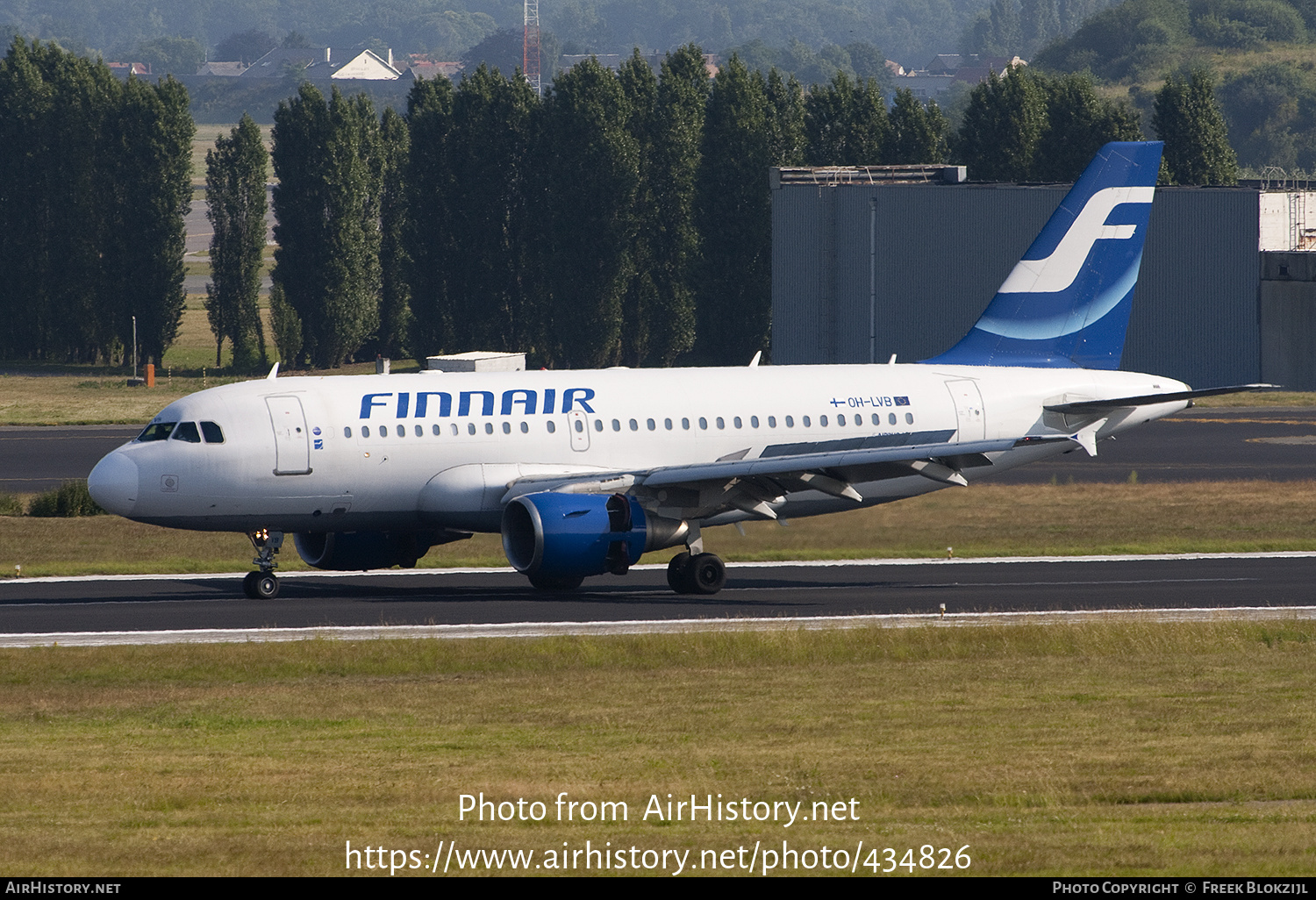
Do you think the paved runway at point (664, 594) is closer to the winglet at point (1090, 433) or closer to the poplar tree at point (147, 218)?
the winglet at point (1090, 433)

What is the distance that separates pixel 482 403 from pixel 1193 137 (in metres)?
83.7

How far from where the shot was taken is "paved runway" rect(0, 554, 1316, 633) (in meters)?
39.2

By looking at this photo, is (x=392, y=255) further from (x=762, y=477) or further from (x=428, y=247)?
(x=762, y=477)

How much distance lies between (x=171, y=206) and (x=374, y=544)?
8164 cm

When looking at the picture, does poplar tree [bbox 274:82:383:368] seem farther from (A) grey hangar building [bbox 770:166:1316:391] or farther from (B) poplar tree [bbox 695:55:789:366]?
(A) grey hangar building [bbox 770:166:1316:391]

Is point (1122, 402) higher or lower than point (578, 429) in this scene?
higher

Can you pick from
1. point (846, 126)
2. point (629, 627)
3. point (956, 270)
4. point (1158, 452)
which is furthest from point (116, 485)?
point (846, 126)

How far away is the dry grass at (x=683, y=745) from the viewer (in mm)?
18703

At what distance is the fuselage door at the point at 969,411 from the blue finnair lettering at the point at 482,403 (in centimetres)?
933

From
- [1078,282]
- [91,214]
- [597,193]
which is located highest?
[597,193]

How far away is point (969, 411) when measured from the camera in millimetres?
46000

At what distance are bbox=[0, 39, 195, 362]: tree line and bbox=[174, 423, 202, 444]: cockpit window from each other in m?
82.1

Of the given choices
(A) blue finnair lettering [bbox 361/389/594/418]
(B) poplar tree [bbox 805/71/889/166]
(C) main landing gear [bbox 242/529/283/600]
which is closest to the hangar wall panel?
(B) poplar tree [bbox 805/71/889/166]

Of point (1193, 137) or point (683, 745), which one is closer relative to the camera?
point (683, 745)
